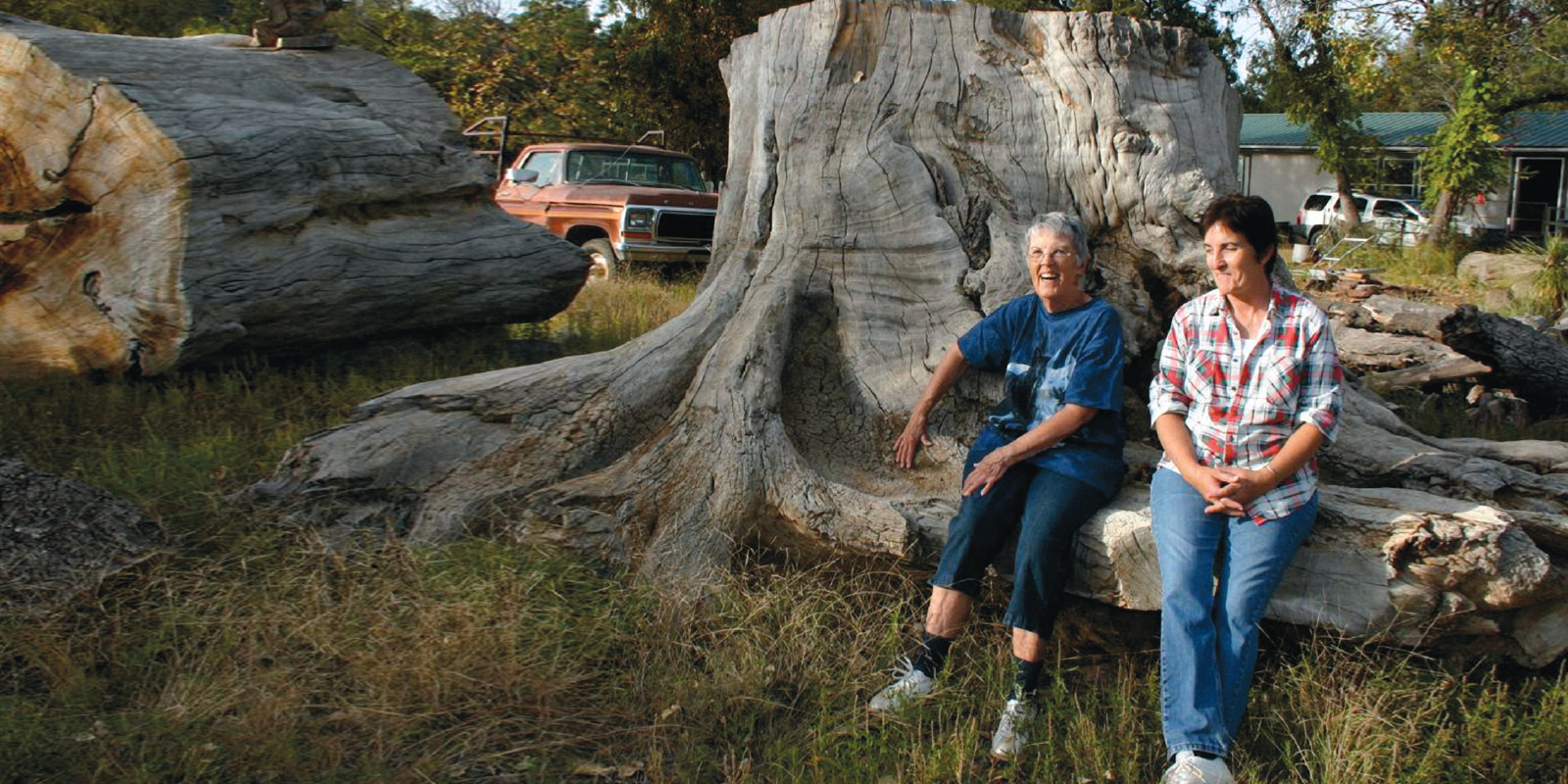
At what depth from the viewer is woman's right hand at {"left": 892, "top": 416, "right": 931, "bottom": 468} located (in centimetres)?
491

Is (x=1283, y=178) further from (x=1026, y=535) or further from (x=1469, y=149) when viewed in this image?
(x=1026, y=535)

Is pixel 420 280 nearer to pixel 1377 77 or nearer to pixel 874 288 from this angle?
pixel 874 288

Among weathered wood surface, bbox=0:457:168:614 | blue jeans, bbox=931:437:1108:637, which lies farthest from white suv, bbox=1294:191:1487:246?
weathered wood surface, bbox=0:457:168:614

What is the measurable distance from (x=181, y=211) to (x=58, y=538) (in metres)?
2.50

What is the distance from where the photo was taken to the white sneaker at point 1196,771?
3.62 meters

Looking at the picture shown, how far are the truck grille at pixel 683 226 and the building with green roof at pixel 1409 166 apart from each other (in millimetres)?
16858

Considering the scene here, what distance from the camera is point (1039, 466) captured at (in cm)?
437

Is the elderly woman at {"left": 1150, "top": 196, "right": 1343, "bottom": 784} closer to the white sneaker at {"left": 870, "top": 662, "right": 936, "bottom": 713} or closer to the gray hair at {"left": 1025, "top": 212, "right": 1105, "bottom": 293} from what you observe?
the gray hair at {"left": 1025, "top": 212, "right": 1105, "bottom": 293}

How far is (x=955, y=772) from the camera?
3.78 m

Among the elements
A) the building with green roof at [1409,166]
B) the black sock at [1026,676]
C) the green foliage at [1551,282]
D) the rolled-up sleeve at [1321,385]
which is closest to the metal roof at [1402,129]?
the building with green roof at [1409,166]

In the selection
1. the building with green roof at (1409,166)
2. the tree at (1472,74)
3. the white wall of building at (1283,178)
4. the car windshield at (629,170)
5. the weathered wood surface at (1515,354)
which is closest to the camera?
the weathered wood surface at (1515,354)

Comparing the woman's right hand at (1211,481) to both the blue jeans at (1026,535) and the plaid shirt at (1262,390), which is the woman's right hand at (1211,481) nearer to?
the plaid shirt at (1262,390)

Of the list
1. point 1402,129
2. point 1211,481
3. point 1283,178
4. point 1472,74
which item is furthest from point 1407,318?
point 1283,178

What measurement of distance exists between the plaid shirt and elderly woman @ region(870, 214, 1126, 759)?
0.26 metres
